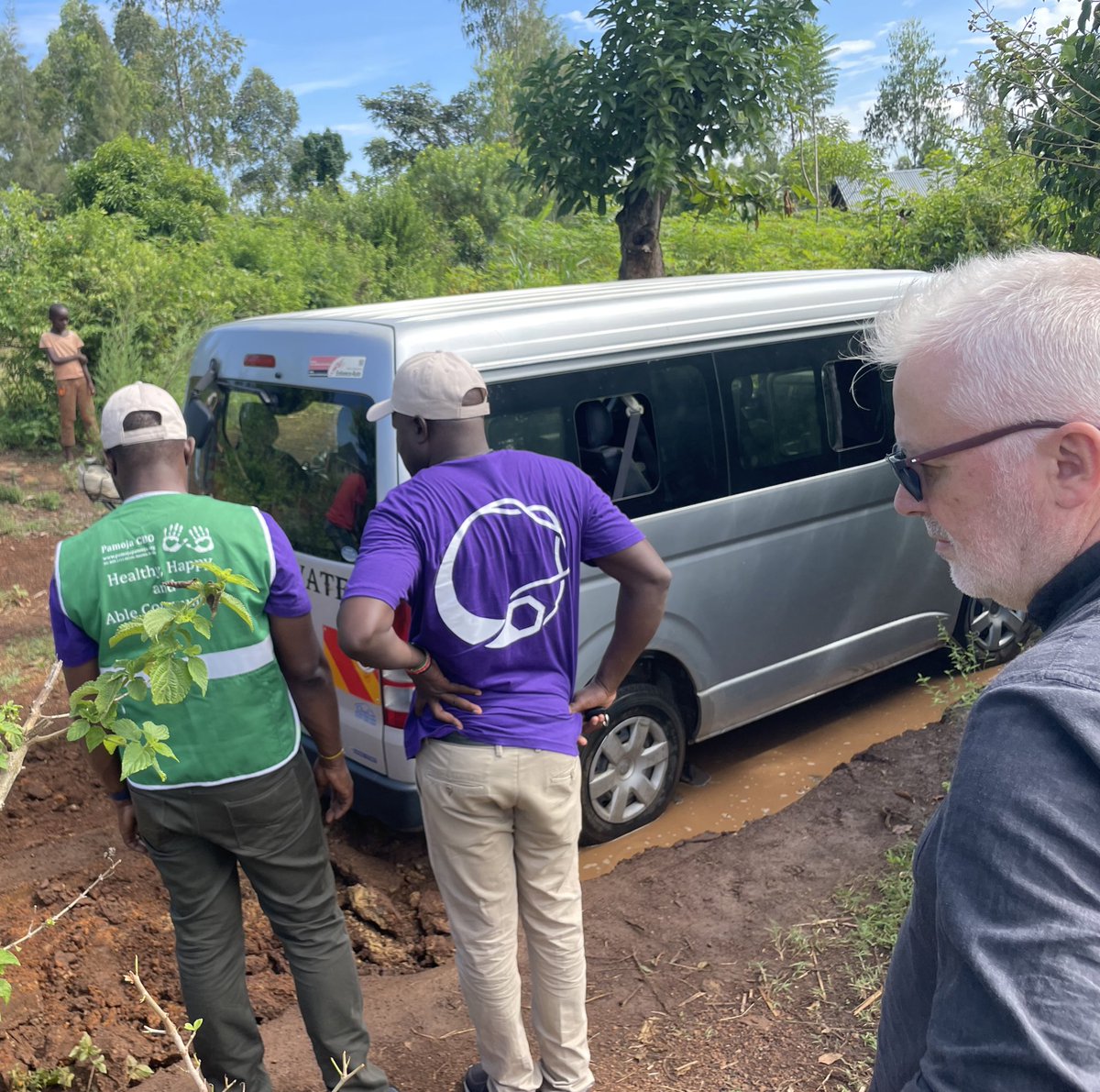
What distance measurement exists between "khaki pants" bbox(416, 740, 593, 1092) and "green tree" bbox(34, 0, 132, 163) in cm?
4492

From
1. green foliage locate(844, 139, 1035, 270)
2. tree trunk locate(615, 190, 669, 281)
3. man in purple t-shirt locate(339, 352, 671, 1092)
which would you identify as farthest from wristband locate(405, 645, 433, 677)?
green foliage locate(844, 139, 1035, 270)

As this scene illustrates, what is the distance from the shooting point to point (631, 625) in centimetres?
312

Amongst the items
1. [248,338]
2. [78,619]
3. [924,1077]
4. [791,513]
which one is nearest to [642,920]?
[791,513]

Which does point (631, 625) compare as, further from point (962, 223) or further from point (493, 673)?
point (962, 223)

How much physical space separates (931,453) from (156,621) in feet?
4.90

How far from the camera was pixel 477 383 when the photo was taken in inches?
112

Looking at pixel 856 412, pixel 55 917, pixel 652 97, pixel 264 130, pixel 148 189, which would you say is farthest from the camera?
pixel 264 130

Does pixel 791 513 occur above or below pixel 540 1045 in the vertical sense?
above

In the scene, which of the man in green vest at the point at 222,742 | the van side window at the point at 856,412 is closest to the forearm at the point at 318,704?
the man in green vest at the point at 222,742

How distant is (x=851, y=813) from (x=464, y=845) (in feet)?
7.11

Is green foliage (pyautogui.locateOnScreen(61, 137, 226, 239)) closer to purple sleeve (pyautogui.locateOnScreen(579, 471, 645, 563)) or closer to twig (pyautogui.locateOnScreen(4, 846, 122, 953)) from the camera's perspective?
twig (pyautogui.locateOnScreen(4, 846, 122, 953))

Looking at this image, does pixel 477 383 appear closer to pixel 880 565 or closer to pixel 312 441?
pixel 312 441

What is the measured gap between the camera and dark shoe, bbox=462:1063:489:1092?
3.05 m

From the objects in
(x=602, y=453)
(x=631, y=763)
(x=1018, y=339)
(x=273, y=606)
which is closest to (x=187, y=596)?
(x=273, y=606)
